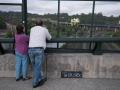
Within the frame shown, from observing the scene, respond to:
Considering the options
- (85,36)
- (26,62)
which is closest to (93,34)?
(85,36)

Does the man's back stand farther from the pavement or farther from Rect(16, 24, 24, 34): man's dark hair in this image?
the pavement

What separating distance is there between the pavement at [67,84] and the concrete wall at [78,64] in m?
0.23

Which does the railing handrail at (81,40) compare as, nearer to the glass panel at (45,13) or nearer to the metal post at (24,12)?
the glass panel at (45,13)

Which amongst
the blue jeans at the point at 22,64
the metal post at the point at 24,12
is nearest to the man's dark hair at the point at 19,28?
the blue jeans at the point at 22,64

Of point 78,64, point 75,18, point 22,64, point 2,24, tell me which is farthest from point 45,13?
point 78,64

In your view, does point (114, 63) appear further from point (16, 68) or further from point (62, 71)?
point (16, 68)

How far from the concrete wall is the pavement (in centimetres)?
23

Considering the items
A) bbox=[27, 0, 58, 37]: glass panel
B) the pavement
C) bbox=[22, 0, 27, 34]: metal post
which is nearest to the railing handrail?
bbox=[27, 0, 58, 37]: glass panel

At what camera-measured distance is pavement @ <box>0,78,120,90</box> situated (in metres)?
7.00

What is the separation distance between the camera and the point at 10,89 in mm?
6844

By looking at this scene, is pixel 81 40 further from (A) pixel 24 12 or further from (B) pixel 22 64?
(A) pixel 24 12

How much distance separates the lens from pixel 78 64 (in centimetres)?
773

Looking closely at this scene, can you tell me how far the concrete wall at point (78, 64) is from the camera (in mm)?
7719

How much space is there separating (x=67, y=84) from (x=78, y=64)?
0.77m
